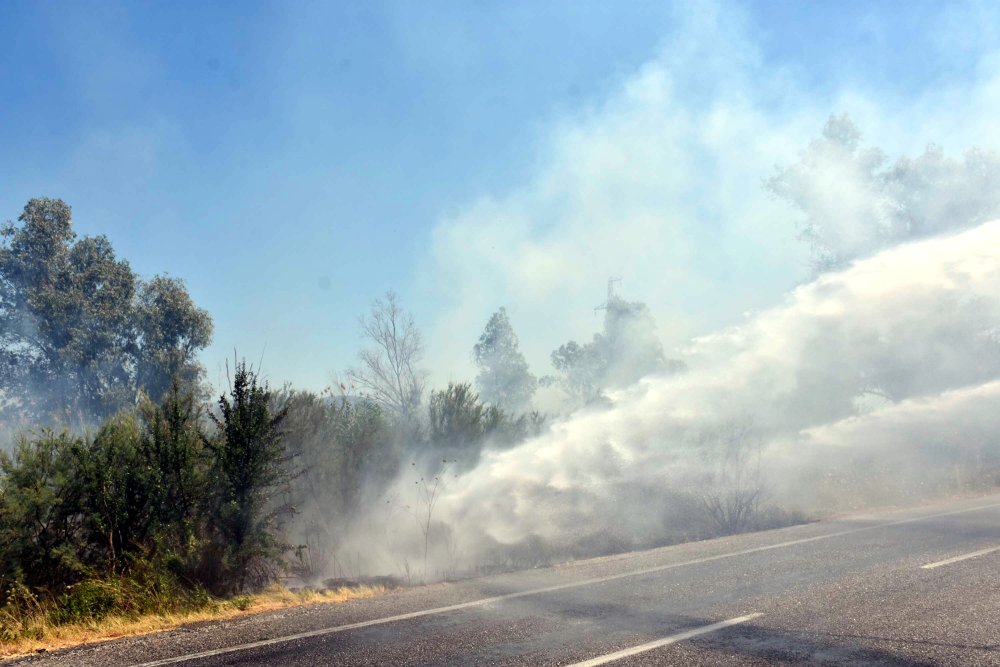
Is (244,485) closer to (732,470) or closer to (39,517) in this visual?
(39,517)

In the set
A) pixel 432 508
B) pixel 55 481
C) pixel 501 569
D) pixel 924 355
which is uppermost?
pixel 924 355

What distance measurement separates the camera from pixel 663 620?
6.42 metres

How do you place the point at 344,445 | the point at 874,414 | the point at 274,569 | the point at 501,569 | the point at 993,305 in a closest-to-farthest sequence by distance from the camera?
the point at 274,569, the point at 501,569, the point at 344,445, the point at 874,414, the point at 993,305

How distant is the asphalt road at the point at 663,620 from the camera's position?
5.39 m

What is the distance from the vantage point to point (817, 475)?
20.5 meters

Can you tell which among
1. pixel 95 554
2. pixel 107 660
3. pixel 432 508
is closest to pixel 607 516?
pixel 432 508

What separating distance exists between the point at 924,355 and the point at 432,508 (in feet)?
81.0

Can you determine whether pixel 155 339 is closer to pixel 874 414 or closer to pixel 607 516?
pixel 607 516

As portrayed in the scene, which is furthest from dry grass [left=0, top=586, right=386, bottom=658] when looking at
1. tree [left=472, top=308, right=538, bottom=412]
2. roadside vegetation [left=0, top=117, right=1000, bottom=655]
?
tree [left=472, top=308, right=538, bottom=412]

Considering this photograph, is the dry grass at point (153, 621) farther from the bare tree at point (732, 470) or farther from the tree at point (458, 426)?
the bare tree at point (732, 470)

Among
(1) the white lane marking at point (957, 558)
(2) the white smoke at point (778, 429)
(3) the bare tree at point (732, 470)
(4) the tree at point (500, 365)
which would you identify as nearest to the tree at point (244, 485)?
(2) the white smoke at point (778, 429)

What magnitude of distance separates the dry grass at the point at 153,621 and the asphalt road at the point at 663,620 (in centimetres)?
54

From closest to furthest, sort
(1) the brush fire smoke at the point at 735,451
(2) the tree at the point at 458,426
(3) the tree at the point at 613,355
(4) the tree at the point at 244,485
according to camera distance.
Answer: (4) the tree at the point at 244,485 < (1) the brush fire smoke at the point at 735,451 < (2) the tree at the point at 458,426 < (3) the tree at the point at 613,355

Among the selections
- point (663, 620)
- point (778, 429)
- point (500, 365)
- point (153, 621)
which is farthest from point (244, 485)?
point (500, 365)
